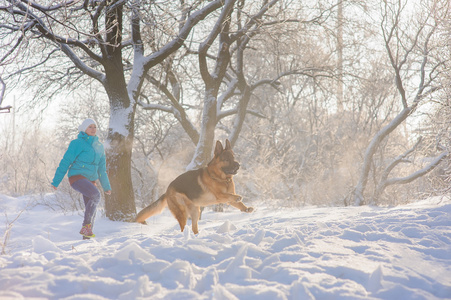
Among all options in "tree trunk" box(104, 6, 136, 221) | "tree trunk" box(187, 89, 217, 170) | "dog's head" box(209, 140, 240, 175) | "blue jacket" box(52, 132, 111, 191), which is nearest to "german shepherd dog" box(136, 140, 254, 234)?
"dog's head" box(209, 140, 240, 175)

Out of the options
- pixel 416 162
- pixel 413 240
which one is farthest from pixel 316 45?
pixel 413 240

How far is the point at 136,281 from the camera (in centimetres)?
246

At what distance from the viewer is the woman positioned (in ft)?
17.4

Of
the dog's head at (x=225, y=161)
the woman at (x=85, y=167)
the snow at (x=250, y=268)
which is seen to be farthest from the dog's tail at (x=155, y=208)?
the snow at (x=250, y=268)

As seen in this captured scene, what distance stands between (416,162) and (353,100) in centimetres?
452

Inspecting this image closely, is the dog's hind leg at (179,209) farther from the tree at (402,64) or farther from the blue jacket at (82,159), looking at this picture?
the tree at (402,64)

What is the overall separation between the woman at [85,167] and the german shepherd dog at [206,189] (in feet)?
3.89

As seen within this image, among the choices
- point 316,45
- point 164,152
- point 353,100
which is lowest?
point 164,152

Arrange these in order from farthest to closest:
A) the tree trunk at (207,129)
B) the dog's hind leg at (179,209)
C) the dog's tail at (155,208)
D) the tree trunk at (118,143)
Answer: the tree trunk at (207,129) < the tree trunk at (118,143) < the dog's tail at (155,208) < the dog's hind leg at (179,209)

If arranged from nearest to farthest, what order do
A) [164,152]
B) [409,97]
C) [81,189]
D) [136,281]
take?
[136,281] < [81,189] < [409,97] < [164,152]

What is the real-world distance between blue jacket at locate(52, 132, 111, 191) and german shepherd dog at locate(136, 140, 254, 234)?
1314mm

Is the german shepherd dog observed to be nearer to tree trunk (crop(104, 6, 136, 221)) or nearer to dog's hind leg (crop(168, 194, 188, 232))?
dog's hind leg (crop(168, 194, 188, 232))

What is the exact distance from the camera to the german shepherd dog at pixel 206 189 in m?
5.12

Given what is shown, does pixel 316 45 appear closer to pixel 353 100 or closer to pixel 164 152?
pixel 353 100
